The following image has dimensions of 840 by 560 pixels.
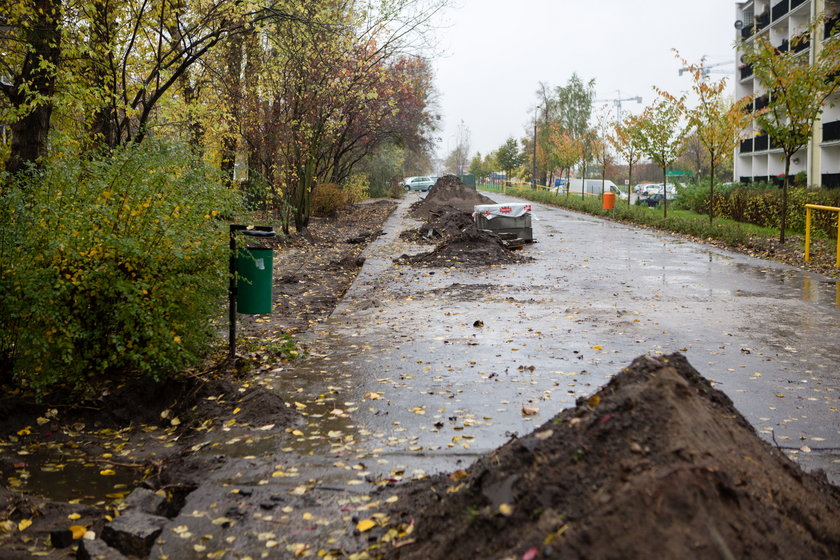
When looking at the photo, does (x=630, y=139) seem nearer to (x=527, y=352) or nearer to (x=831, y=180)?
(x=831, y=180)

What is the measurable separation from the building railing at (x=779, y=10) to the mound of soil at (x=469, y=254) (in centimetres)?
3836

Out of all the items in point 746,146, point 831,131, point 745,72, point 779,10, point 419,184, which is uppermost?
point 779,10

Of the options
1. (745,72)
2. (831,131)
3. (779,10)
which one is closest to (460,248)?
(831,131)

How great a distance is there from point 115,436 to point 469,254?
1138 cm

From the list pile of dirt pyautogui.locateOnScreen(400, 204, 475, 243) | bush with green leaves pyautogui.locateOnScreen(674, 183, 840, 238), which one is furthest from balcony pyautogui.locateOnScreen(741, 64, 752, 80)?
pile of dirt pyautogui.locateOnScreen(400, 204, 475, 243)

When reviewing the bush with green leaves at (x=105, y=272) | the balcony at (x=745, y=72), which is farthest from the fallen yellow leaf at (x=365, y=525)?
the balcony at (x=745, y=72)

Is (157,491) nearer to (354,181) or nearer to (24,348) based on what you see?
(24,348)

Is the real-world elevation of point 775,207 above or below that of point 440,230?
above

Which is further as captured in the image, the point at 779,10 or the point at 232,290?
the point at 779,10

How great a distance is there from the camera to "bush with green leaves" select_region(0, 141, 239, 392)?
5.44 meters

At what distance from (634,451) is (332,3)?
62.8ft

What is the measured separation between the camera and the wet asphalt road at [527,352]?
5109 mm

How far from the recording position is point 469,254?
53.4 ft

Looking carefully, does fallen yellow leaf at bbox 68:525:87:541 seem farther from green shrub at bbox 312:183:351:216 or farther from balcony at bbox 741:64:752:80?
balcony at bbox 741:64:752:80
